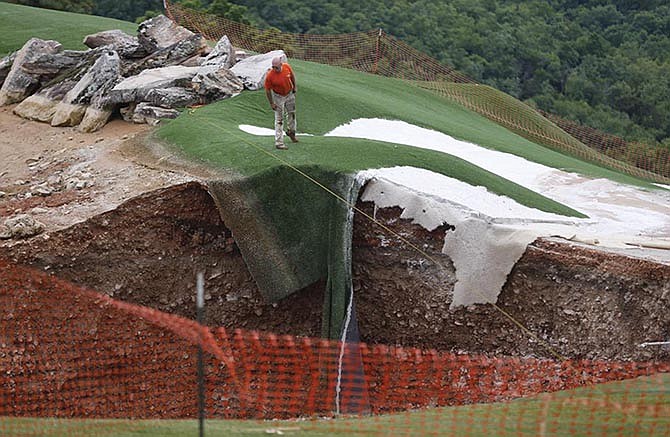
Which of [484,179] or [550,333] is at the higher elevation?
[484,179]

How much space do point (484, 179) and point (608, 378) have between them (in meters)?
3.88

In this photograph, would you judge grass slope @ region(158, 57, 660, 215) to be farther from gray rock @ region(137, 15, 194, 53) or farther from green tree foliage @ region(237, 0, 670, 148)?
green tree foliage @ region(237, 0, 670, 148)

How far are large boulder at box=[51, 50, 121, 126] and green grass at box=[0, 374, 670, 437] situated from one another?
7.93 metres

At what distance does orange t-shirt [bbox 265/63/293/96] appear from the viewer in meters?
11.6

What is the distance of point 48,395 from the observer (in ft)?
34.5

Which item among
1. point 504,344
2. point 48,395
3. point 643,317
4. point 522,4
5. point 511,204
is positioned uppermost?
point 522,4

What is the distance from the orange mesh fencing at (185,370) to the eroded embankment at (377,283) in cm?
27

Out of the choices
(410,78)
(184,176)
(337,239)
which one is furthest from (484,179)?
(410,78)

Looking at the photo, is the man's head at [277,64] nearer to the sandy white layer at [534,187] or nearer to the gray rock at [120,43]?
the sandy white layer at [534,187]

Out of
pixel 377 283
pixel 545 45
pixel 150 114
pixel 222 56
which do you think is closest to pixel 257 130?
pixel 150 114

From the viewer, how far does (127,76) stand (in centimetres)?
1572

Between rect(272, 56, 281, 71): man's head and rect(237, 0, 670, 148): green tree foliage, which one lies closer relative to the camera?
rect(272, 56, 281, 71): man's head

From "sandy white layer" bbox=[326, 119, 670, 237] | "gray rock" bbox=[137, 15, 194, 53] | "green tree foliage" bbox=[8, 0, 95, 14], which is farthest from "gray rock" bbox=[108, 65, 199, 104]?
"green tree foliage" bbox=[8, 0, 95, 14]

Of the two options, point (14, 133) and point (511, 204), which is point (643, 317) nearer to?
point (511, 204)
